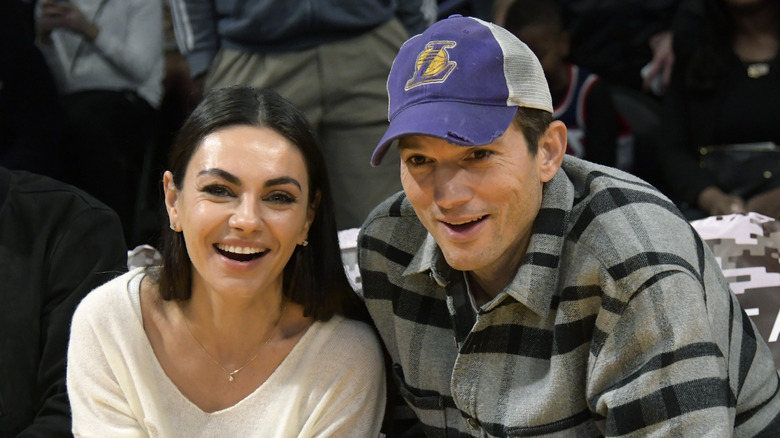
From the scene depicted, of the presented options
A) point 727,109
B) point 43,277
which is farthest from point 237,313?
point 727,109

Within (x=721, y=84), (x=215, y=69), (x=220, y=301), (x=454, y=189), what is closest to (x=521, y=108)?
(x=454, y=189)

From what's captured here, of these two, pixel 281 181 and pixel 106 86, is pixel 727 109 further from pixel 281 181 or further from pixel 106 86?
pixel 106 86

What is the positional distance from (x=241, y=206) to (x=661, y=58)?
2547 mm

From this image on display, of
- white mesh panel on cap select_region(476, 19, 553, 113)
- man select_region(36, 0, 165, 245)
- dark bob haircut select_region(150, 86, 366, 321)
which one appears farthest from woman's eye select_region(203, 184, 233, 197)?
man select_region(36, 0, 165, 245)

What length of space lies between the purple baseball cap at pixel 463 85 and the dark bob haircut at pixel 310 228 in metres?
0.39

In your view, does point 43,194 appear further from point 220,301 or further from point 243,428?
point 243,428

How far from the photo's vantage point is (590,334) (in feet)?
7.21

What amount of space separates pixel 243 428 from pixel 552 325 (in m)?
0.79

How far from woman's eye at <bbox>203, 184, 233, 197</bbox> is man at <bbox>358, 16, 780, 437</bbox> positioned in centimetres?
42

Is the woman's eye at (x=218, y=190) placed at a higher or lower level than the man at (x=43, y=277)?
higher

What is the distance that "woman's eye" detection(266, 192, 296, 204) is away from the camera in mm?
2491

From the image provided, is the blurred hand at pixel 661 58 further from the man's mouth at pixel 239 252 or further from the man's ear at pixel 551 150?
the man's mouth at pixel 239 252

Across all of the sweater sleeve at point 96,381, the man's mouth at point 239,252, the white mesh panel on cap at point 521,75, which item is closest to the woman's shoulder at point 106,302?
the sweater sleeve at point 96,381

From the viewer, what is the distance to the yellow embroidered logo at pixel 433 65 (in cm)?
216
